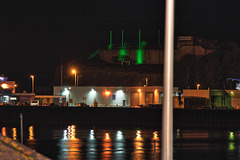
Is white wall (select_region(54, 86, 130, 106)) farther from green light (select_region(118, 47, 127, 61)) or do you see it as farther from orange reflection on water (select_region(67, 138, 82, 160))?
green light (select_region(118, 47, 127, 61))

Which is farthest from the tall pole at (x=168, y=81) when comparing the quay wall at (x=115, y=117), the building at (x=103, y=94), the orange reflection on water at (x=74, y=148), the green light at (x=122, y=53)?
the green light at (x=122, y=53)

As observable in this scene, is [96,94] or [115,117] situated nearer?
[115,117]

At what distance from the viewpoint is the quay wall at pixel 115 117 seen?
41.8m

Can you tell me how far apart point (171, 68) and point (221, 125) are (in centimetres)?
3644

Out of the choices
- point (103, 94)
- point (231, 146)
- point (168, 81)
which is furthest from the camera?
point (103, 94)

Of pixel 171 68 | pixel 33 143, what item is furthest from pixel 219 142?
pixel 171 68

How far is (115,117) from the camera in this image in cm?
4447

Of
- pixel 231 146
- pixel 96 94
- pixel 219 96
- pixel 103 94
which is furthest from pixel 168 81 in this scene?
pixel 219 96

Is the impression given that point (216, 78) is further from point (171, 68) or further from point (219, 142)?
point (171, 68)

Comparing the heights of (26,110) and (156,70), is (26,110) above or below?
below

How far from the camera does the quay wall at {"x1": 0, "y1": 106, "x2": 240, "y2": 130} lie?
41.8 metres

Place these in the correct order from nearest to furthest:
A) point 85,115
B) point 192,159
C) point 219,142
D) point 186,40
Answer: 1. point 192,159
2. point 219,142
3. point 85,115
4. point 186,40

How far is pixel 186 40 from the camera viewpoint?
13838cm

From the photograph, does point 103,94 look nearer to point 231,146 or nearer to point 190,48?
point 231,146
